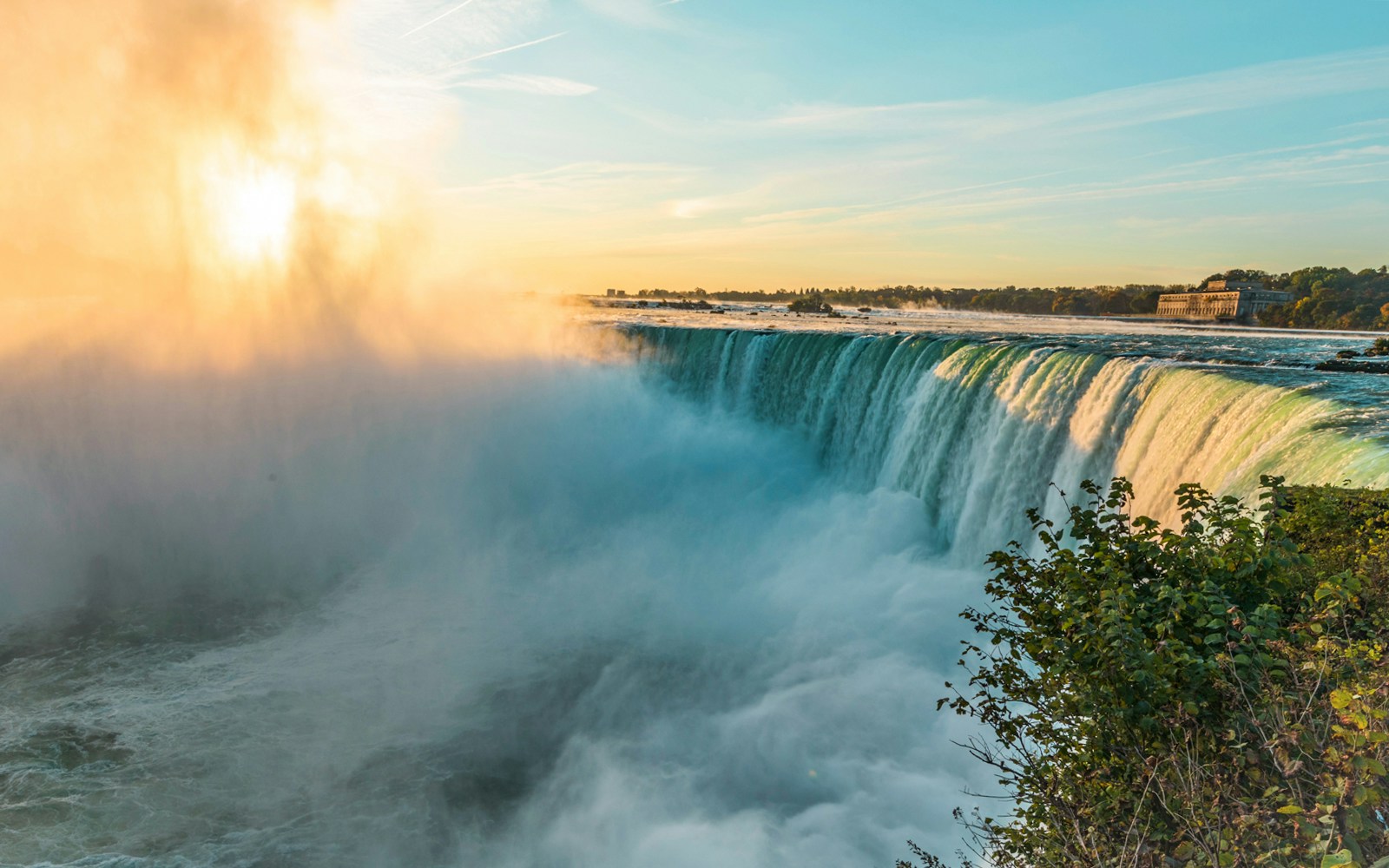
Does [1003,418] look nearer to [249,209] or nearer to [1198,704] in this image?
[1198,704]

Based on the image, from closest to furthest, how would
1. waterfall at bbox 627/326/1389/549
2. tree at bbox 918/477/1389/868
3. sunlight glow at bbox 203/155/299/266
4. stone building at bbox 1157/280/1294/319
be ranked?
tree at bbox 918/477/1389/868 < waterfall at bbox 627/326/1389/549 < sunlight glow at bbox 203/155/299/266 < stone building at bbox 1157/280/1294/319

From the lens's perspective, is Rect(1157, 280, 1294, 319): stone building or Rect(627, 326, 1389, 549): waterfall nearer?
Rect(627, 326, 1389, 549): waterfall

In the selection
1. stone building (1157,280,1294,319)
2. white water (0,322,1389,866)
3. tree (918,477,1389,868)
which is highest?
stone building (1157,280,1294,319)

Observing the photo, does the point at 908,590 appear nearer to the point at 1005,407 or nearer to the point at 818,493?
the point at 1005,407

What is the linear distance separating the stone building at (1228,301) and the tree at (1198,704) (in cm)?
4521

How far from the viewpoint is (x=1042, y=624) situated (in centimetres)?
570

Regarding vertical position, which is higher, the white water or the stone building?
the stone building

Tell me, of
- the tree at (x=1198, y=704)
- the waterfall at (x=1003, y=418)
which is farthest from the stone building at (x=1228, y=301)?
the tree at (x=1198, y=704)

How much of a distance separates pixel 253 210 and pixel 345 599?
15.7 metres

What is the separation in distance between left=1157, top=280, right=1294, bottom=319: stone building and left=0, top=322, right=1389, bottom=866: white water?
1156 inches

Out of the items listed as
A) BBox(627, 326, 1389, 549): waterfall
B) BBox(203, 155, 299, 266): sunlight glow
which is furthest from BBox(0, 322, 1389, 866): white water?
BBox(203, 155, 299, 266): sunlight glow

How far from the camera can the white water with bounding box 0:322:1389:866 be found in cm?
1117

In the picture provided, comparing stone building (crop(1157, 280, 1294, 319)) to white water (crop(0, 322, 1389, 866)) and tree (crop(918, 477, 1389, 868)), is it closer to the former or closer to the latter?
white water (crop(0, 322, 1389, 866))

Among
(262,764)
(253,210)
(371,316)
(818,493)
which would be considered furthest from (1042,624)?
(253,210)
